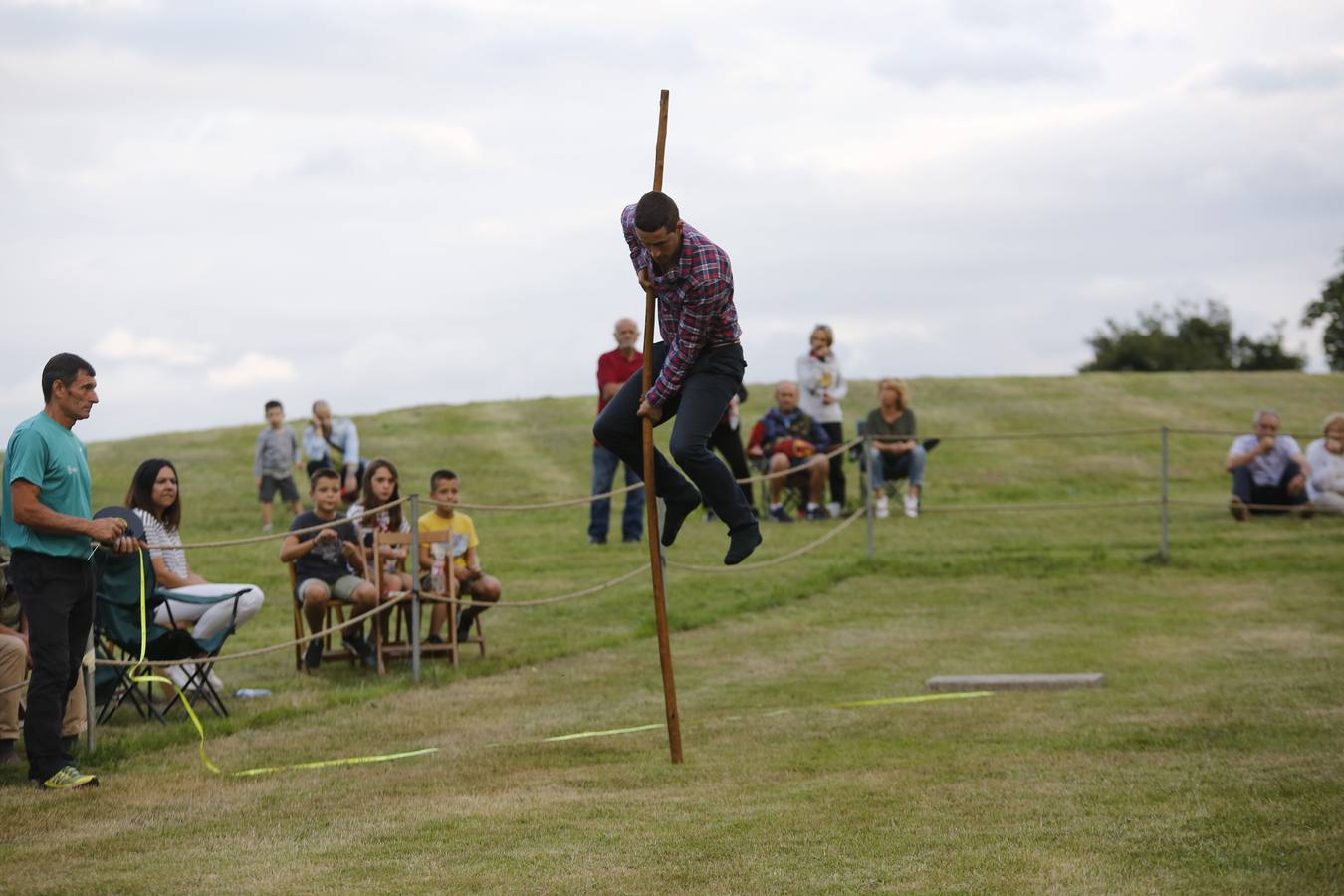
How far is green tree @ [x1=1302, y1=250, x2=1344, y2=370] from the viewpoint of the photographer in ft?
147

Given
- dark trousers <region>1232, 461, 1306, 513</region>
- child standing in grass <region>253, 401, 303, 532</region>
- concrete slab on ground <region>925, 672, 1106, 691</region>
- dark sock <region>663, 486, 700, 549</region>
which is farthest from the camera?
child standing in grass <region>253, 401, 303, 532</region>

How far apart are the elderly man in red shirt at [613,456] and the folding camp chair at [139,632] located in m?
5.52

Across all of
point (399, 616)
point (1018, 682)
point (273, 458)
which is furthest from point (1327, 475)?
point (273, 458)

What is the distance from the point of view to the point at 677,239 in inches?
265

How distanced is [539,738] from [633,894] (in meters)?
3.17

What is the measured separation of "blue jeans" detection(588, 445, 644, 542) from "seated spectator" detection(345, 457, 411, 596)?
4.53 meters

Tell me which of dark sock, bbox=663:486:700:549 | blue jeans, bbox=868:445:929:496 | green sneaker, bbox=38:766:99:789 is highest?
dark sock, bbox=663:486:700:549

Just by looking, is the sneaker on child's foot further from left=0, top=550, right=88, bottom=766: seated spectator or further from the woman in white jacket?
the woman in white jacket

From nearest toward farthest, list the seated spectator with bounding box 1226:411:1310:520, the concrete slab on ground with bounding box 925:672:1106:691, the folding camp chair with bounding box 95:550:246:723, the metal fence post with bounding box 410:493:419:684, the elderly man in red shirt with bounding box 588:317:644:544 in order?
1. the folding camp chair with bounding box 95:550:246:723
2. the concrete slab on ground with bounding box 925:672:1106:691
3. the metal fence post with bounding box 410:493:419:684
4. the elderly man in red shirt with bounding box 588:317:644:544
5. the seated spectator with bounding box 1226:411:1310:520

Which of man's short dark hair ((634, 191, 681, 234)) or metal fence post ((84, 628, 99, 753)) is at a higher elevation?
man's short dark hair ((634, 191, 681, 234))

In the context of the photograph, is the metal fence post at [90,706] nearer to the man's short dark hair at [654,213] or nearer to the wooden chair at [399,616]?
the wooden chair at [399,616]

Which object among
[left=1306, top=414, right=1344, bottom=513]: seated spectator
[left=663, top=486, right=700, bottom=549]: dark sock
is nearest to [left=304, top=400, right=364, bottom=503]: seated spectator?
[left=1306, top=414, right=1344, bottom=513]: seated spectator

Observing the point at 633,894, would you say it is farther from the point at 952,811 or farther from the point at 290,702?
the point at 290,702

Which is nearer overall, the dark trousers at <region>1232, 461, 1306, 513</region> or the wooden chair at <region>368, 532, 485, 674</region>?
the wooden chair at <region>368, 532, 485, 674</region>
